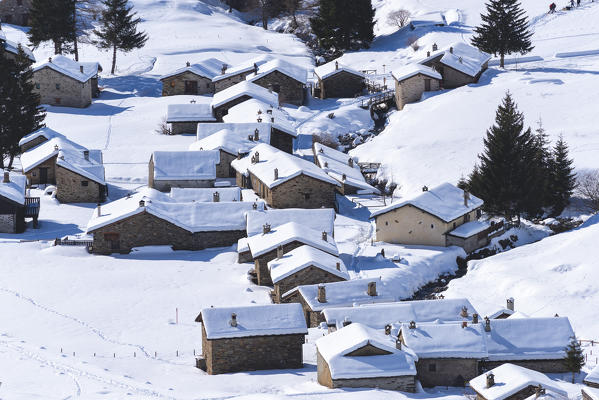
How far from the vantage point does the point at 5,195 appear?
244ft

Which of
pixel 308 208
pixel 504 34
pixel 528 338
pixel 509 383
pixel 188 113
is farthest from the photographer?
pixel 504 34

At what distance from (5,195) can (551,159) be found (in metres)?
34.0

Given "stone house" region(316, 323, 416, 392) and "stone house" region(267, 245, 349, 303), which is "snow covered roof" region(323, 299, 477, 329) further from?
"stone house" region(267, 245, 349, 303)

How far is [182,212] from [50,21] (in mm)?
46918

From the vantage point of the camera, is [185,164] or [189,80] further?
[189,80]

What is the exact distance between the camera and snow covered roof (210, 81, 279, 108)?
97.4 meters

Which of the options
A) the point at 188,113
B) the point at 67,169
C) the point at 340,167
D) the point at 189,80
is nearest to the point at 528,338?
the point at 340,167

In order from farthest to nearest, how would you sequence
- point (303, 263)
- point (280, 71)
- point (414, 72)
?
point (280, 71), point (414, 72), point (303, 263)

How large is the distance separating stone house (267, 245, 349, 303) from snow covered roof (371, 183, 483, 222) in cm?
1062

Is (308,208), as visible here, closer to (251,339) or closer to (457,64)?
(457,64)

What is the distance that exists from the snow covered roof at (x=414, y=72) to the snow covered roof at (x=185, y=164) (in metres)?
21.1

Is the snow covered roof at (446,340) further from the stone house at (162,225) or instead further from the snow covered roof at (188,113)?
the snow covered roof at (188,113)

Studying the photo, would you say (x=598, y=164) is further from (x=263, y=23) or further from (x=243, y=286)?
(x=263, y=23)

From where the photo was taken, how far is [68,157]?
82.1 meters
